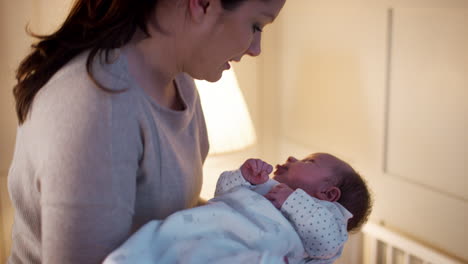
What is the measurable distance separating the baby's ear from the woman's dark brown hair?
A: 54 cm

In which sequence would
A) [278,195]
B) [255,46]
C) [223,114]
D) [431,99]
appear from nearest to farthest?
[255,46] < [278,195] < [431,99] < [223,114]

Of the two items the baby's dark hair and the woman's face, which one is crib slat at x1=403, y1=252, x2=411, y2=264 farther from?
the woman's face

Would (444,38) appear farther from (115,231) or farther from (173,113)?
(115,231)

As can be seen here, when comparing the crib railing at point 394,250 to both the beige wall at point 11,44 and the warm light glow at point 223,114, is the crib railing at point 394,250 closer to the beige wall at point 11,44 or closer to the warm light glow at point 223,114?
the warm light glow at point 223,114

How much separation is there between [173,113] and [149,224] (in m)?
0.21

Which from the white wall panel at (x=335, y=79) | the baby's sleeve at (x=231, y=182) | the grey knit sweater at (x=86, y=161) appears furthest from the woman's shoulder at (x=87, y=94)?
the white wall panel at (x=335, y=79)

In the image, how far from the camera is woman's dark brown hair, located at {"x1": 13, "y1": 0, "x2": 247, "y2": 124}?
→ 2.96 ft

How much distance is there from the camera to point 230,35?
97cm

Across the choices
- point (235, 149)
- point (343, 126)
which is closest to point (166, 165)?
point (235, 149)

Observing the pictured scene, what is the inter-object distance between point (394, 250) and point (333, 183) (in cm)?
52

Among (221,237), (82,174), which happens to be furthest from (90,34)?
(221,237)

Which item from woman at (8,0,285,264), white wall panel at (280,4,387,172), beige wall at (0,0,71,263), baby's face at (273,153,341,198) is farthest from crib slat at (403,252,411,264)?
beige wall at (0,0,71,263)

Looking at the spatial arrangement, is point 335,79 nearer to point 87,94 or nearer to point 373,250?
point 373,250

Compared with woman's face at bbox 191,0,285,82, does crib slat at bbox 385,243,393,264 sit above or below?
below
